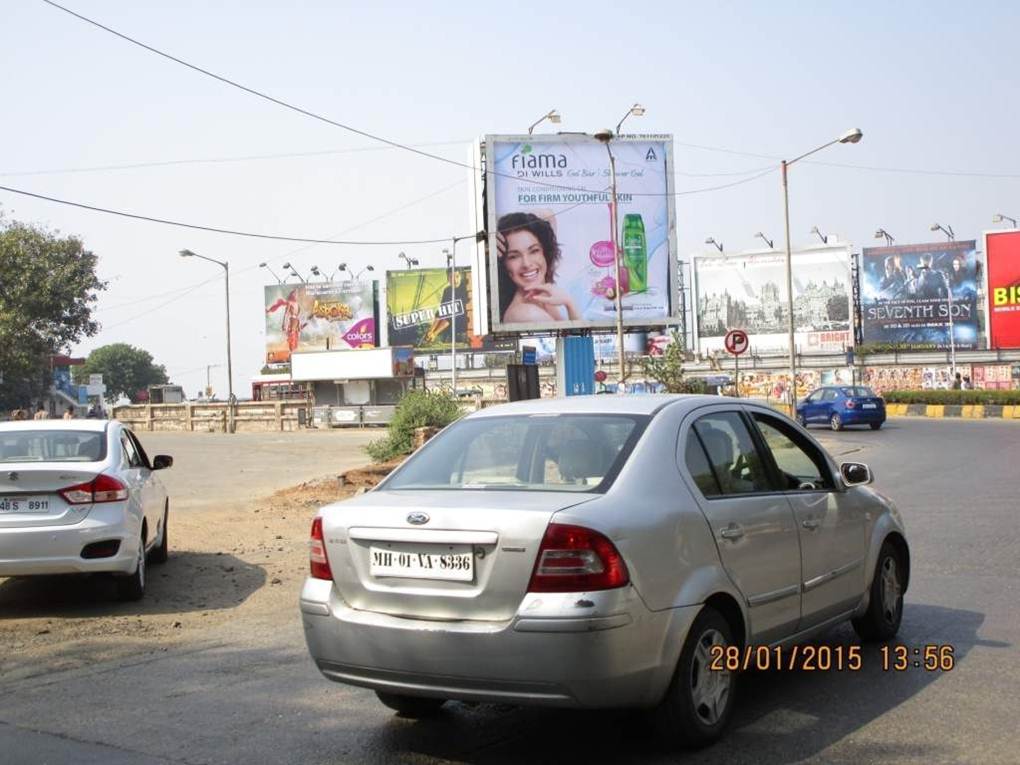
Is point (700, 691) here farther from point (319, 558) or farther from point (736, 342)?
point (736, 342)

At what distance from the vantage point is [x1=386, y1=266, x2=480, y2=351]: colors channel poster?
8512 centimetres

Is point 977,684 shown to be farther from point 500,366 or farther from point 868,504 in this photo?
point 500,366

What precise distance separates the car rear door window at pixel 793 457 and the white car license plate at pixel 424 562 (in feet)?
6.70

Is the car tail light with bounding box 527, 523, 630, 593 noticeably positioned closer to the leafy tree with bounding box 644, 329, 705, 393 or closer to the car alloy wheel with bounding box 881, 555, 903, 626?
the car alloy wheel with bounding box 881, 555, 903, 626

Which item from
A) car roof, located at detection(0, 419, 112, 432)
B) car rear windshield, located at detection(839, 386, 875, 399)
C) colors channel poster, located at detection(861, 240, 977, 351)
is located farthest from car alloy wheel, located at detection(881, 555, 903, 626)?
colors channel poster, located at detection(861, 240, 977, 351)

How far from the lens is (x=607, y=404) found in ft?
18.4

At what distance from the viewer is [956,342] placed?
7269cm

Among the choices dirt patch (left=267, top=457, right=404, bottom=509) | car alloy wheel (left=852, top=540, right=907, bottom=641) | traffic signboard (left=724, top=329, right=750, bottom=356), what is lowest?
dirt patch (left=267, top=457, right=404, bottom=509)

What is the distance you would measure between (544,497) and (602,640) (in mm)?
664

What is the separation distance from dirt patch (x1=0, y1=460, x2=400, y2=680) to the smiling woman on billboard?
2479cm

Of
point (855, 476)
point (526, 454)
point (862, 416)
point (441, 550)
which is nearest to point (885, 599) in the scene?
point (855, 476)

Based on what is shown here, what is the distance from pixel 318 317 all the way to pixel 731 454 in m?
84.7

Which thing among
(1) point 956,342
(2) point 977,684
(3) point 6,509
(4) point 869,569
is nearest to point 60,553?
(3) point 6,509

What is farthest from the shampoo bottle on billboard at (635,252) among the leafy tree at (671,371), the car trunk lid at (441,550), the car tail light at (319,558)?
the car trunk lid at (441,550)
